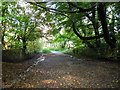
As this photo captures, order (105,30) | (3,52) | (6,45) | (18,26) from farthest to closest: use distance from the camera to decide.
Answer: (6,45) < (18,26) < (3,52) < (105,30)

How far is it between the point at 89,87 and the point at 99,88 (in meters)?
0.27

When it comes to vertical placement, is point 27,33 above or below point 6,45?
above

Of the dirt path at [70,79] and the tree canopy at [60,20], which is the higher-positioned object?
the tree canopy at [60,20]

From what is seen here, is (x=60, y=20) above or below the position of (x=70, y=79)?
above

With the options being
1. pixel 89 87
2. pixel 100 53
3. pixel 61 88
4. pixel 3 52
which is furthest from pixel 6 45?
pixel 100 53

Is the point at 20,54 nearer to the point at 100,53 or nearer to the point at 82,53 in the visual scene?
the point at 100,53

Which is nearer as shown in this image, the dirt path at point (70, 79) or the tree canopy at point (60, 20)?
the dirt path at point (70, 79)

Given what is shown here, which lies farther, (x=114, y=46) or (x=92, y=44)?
(x=92, y=44)

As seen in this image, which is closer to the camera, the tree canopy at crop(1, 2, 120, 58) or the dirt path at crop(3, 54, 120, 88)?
the dirt path at crop(3, 54, 120, 88)

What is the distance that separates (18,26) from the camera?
744 cm

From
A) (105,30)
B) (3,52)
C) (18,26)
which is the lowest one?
(3,52)

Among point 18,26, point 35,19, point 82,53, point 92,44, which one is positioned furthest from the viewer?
point 82,53

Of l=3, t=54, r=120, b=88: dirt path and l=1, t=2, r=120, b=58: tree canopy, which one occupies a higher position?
l=1, t=2, r=120, b=58: tree canopy

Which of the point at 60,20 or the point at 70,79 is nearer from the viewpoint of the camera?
the point at 70,79
